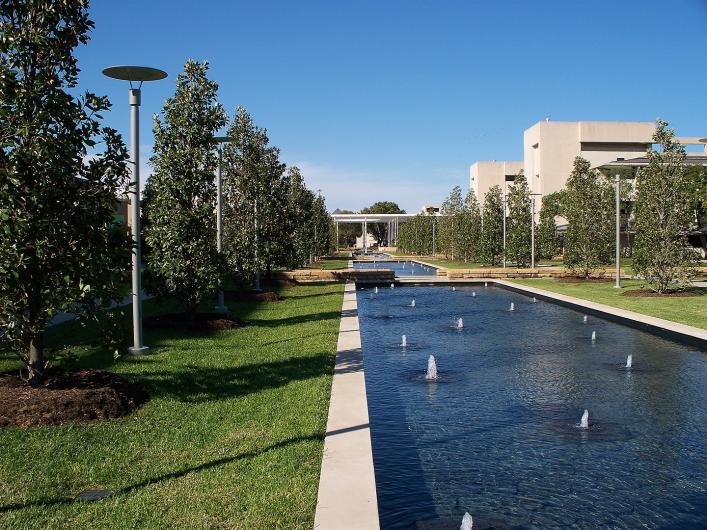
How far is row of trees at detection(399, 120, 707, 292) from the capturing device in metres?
22.5

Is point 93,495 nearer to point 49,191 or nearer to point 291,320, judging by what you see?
point 49,191

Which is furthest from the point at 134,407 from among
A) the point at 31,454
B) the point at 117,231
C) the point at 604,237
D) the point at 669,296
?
the point at 604,237

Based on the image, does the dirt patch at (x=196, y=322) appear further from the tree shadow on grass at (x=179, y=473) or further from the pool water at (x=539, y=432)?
the tree shadow on grass at (x=179, y=473)

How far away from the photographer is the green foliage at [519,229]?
121 feet

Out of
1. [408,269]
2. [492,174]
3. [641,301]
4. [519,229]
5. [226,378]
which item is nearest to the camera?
[226,378]

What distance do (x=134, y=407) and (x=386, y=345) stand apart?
7.35 metres

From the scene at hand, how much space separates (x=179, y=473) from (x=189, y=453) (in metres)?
0.57

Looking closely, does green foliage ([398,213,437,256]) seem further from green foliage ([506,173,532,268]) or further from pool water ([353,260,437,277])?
green foliage ([506,173,532,268])

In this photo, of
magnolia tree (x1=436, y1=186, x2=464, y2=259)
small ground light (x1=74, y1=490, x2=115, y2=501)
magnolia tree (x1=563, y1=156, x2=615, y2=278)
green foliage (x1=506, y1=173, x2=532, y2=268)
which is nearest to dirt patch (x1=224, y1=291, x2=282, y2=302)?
magnolia tree (x1=563, y1=156, x2=615, y2=278)

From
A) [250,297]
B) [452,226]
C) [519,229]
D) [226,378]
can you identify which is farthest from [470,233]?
[226,378]

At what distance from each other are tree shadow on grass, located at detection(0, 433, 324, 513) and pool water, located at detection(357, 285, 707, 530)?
3.10 ft

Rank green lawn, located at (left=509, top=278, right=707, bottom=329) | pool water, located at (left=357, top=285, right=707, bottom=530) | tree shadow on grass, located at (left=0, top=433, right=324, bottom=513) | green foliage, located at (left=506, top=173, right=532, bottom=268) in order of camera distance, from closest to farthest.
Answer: tree shadow on grass, located at (left=0, top=433, right=324, bottom=513), pool water, located at (left=357, top=285, right=707, bottom=530), green lawn, located at (left=509, top=278, right=707, bottom=329), green foliage, located at (left=506, top=173, right=532, bottom=268)

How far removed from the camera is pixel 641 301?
2120cm

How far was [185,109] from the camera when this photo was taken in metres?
14.9
